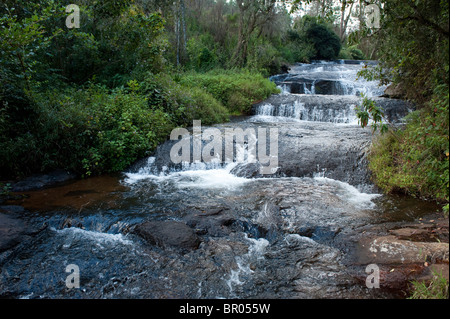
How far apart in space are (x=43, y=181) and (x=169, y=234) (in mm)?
4106

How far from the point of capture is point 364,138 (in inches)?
337

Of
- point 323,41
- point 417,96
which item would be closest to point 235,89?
point 417,96

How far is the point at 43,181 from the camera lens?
7.00m

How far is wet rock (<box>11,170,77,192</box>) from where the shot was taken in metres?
6.67

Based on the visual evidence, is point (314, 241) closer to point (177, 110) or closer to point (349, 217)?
point (349, 217)

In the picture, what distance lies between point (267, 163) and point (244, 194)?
5.30 ft

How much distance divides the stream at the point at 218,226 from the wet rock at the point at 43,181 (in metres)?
0.32

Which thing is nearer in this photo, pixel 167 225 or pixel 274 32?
pixel 167 225

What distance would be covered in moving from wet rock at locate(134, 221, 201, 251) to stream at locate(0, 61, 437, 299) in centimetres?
6

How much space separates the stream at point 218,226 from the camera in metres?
3.78

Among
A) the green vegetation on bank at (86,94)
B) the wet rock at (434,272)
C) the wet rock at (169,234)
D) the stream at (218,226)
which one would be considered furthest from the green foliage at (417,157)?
the green vegetation on bank at (86,94)

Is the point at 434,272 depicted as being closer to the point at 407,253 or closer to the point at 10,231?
the point at 407,253

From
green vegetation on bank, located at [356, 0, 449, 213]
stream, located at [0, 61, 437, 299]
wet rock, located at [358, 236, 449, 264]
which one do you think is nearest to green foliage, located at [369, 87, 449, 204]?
green vegetation on bank, located at [356, 0, 449, 213]
